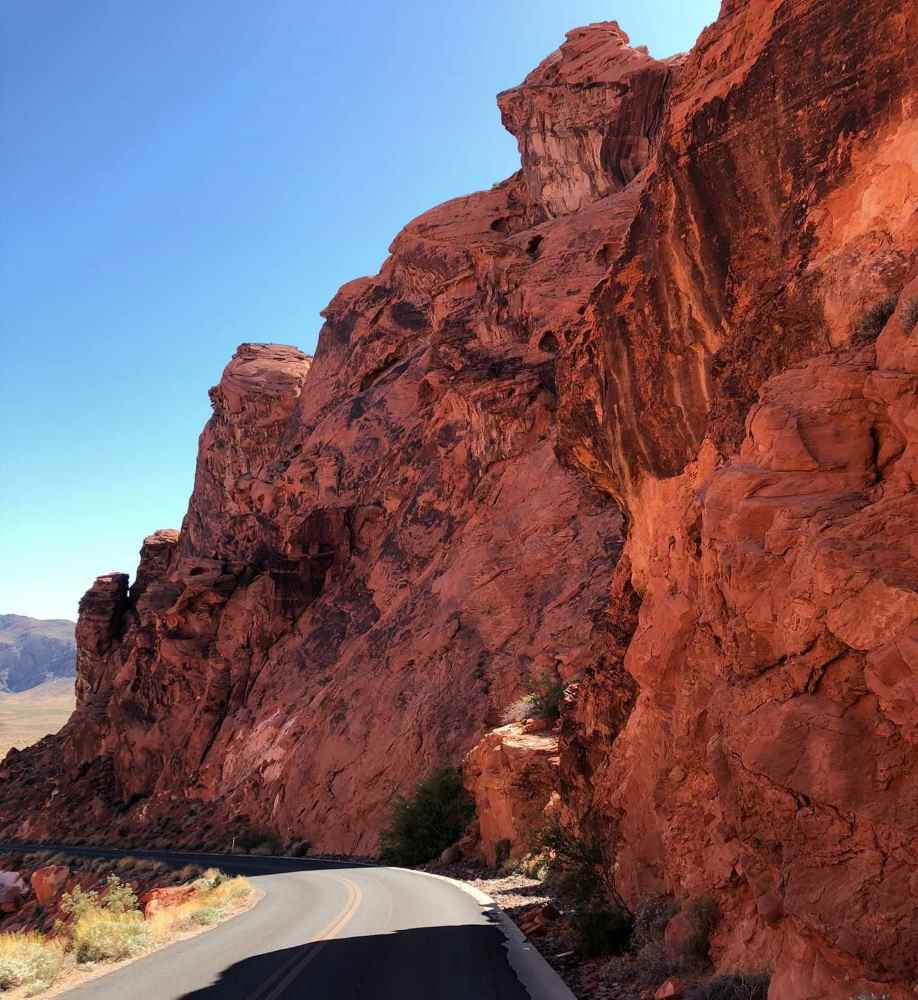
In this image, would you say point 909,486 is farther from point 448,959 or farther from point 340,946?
point 340,946

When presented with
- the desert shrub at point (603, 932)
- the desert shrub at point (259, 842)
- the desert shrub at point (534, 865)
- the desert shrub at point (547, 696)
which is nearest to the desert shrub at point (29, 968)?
the desert shrub at point (603, 932)

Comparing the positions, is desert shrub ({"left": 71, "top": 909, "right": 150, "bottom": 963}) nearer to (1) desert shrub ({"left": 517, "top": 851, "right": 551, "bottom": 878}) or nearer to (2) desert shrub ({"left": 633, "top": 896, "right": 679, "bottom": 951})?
(2) desert shrub ({"left": 633, "top": 896, "right": 679, "bottom": 951})

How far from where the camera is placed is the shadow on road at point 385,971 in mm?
8500

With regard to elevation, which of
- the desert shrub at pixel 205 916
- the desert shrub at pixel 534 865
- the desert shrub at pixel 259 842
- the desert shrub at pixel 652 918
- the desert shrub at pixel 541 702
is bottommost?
the desert shrub at pixel 259 842

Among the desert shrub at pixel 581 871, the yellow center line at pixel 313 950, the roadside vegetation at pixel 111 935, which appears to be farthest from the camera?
Answer: the desert shrub at pixel 581 871

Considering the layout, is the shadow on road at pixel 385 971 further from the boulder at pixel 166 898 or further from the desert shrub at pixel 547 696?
the desert shrub at pixel 547 696

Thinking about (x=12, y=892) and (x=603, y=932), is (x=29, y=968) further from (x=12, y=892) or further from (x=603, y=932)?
(x=12, y=892)

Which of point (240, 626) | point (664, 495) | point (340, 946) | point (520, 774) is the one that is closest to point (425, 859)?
point (520, 774)

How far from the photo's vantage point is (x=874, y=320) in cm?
711

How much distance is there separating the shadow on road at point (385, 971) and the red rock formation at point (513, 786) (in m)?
8.43

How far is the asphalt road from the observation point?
8.67 meters

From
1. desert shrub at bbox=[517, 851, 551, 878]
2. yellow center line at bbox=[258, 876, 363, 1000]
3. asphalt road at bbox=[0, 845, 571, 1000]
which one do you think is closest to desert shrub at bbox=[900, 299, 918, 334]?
asphalt road at bbox=[0, 845, 571, 1000]

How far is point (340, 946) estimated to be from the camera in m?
11.3

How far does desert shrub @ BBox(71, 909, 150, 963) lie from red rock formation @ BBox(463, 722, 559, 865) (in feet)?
30.6
